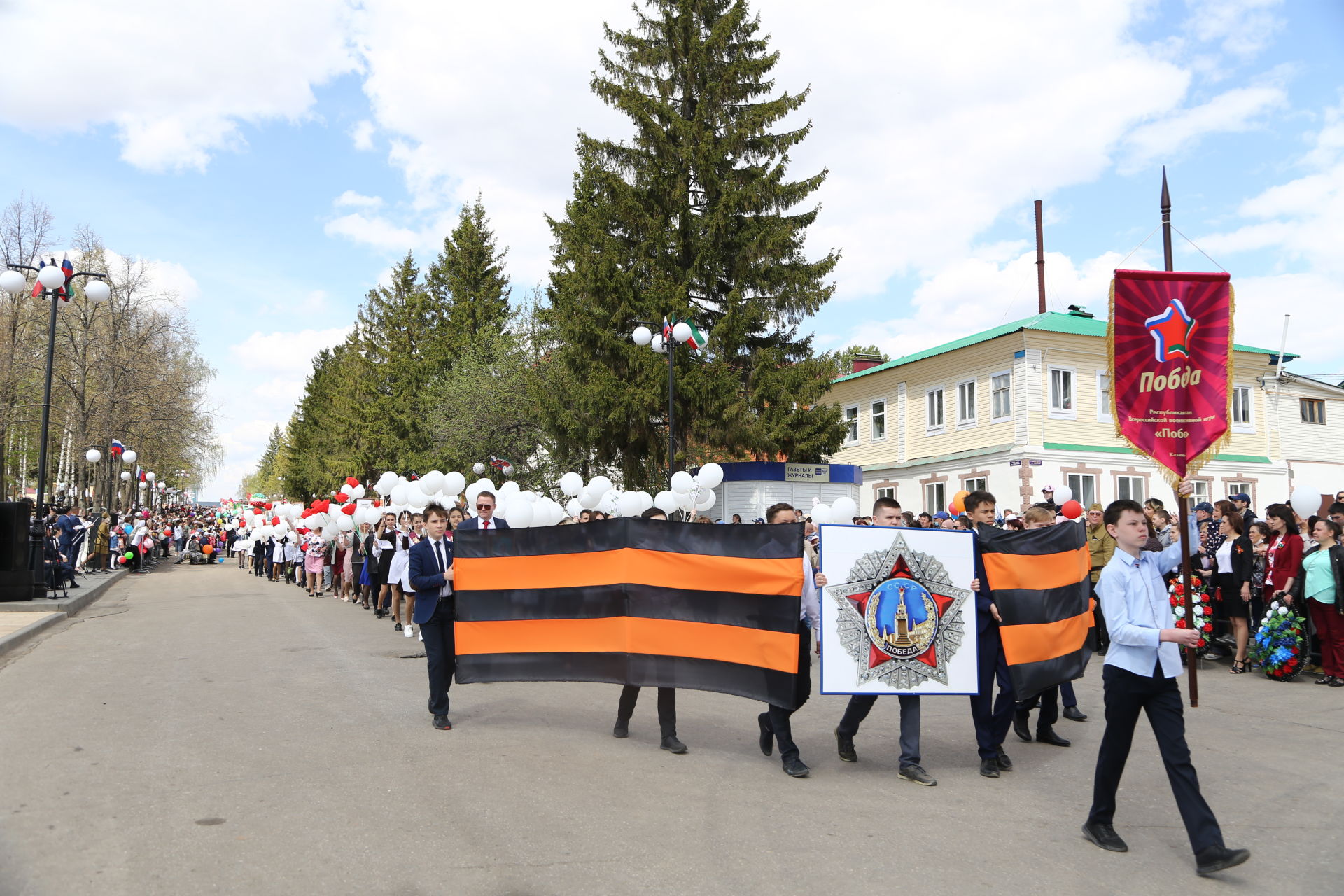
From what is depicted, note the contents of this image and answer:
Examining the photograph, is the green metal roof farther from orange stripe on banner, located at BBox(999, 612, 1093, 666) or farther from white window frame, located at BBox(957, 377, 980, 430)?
orange stripe on banner, located at BBox(999, 612, 1093, 666)

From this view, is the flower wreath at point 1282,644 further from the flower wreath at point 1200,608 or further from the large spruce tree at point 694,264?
the large spruce tree at point 694,264

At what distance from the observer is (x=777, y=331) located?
30.0 m

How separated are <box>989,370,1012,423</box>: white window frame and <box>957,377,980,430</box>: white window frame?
1.96 feet

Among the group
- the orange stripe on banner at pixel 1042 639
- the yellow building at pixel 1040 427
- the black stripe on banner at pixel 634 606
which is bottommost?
the orange stripe on banner at pixel 1042 639

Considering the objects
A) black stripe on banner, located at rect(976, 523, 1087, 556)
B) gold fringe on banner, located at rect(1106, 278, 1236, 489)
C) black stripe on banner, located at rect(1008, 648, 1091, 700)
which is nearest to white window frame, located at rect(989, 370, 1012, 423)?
gold fringe on banner, located at rect(1106, 278, 1236, 489)

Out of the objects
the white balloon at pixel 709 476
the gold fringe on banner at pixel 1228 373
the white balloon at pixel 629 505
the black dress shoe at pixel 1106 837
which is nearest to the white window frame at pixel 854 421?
the white balloon at pixel 709 476

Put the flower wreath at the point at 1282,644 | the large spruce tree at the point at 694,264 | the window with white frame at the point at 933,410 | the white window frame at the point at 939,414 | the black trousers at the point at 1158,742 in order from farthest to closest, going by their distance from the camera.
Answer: the window with white frame at the point at 933,410
the white window frame at the point at 939,414
the large spruce tree at the point at 694,264
the flower wreath at the point at 1282,644
the black trousers at the point at 1158,742

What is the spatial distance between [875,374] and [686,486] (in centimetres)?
2437

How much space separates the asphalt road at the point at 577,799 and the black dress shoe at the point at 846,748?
0.35 feet

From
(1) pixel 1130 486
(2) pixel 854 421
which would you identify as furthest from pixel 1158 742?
(2) pixel 854 421

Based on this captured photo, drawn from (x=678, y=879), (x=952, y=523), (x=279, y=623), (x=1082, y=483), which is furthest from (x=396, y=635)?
(x=1082, y=483)

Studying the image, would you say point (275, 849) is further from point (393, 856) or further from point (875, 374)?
point (875, 374)

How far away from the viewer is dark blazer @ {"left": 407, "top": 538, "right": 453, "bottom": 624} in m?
8.55

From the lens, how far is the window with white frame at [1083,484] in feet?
109
